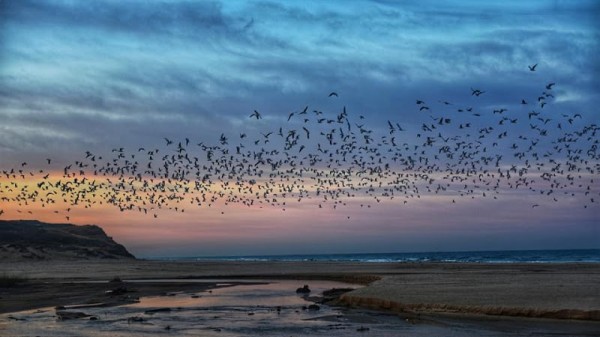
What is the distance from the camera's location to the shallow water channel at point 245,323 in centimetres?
2745

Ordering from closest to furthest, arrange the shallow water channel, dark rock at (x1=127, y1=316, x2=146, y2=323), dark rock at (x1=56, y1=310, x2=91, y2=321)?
the shallow water channel, dark rock at (x1=127, y1=316, x2=146, y2=323), dark rock at (x1=56, y1=310, x2=91, y2=321)

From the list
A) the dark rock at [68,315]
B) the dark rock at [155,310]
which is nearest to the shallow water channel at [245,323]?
the dark rock at [155,310]

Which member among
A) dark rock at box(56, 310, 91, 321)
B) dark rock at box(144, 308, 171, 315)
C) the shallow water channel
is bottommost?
the shallow water channel

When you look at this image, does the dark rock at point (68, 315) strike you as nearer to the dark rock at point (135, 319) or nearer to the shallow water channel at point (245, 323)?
the shallow water channel at point (245, 323)

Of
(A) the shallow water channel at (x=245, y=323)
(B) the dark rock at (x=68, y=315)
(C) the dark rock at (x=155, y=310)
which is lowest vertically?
(A) the shallow water channel at (x=245, y=323)

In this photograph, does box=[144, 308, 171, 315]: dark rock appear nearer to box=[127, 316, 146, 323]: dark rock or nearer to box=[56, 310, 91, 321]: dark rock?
box=[127, 316, 146, 323]: dark rock

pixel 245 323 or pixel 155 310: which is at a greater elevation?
pixel 155 310

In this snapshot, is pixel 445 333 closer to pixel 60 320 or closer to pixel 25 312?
pixel 60 320

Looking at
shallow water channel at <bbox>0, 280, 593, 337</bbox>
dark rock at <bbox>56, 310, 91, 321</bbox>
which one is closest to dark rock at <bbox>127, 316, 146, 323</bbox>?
shallow water channel at <bbox>0, 280, 593, 337</bbox>

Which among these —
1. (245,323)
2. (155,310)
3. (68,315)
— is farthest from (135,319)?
(245,323)

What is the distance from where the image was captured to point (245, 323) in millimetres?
31703

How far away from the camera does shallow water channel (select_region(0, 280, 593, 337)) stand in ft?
90.1

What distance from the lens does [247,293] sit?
173 ft

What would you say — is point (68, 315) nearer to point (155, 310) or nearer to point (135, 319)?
point (135, 319)
